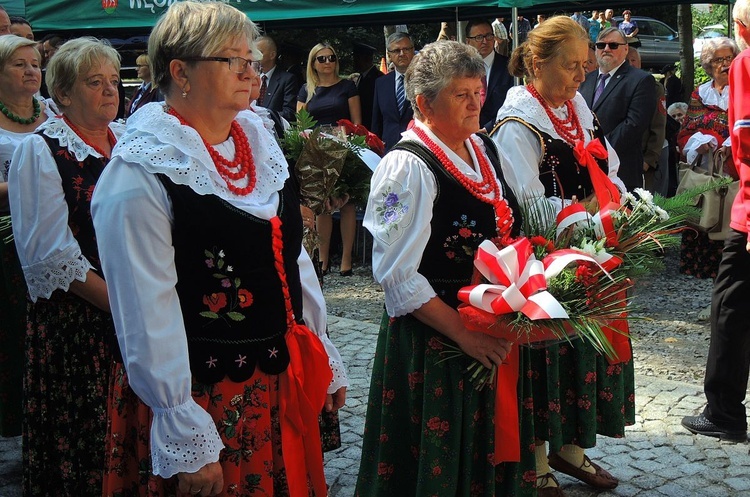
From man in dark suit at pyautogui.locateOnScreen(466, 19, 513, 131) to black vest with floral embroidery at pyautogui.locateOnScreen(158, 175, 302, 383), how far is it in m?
5.70

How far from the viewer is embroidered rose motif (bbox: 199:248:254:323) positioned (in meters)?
2.30

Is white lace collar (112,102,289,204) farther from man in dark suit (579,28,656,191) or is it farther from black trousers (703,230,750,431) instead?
man in dark suit (579,28,656,191)

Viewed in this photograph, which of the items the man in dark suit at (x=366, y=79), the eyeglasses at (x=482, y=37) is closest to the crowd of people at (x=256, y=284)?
the eyeglasses at (x=482, y=37)

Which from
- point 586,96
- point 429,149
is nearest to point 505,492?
point 429,149

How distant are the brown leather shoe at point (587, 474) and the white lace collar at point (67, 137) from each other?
7.77 feet

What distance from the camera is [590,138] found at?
13.4ft

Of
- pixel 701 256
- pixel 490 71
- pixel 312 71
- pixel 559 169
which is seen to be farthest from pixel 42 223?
pixel 701 256

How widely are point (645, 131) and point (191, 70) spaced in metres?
6.26

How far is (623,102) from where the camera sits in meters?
7.57

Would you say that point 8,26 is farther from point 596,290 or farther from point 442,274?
point 596,290

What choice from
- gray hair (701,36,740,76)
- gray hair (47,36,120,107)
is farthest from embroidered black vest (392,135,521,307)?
gray hair (701,36,740,76)

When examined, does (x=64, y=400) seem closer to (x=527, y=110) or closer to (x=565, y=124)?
(x=527, y=110)

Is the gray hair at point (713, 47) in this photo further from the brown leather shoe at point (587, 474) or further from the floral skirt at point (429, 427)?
the floral skirt at point (429, 427)

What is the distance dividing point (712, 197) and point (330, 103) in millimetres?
3728
